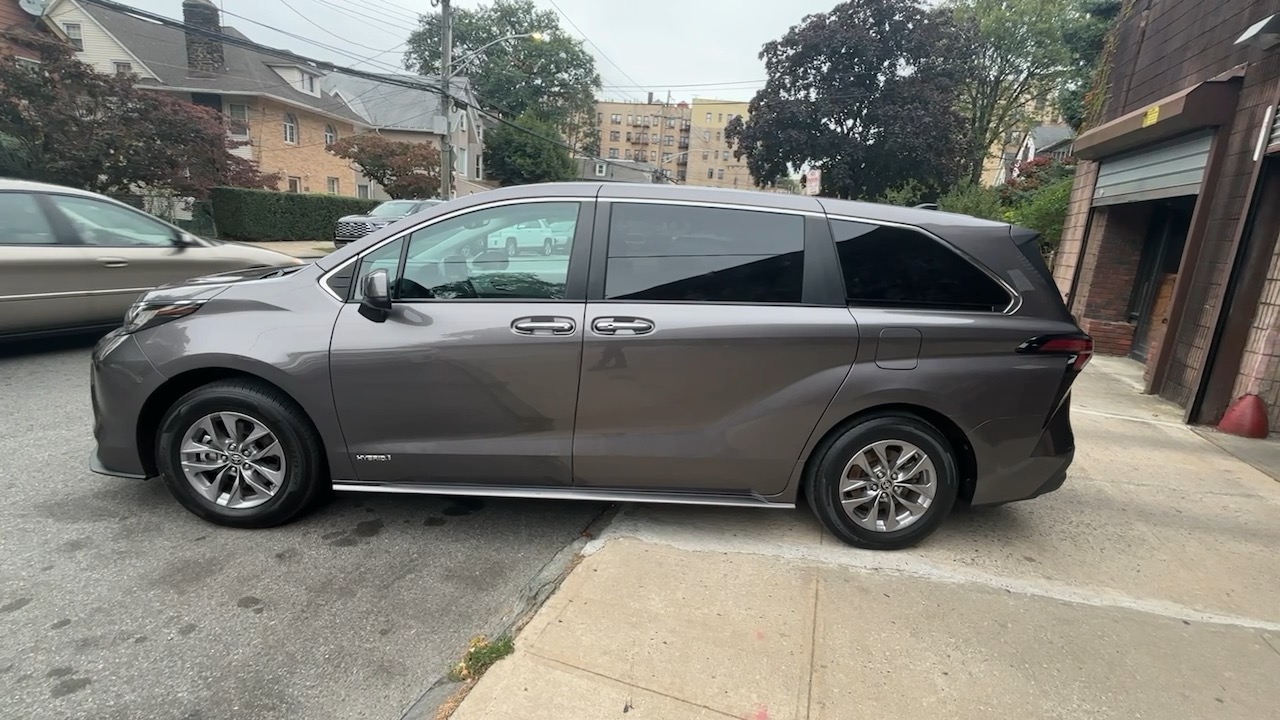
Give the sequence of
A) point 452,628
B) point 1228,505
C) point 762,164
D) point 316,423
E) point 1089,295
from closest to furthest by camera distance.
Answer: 1. point 452,628
2. point 316,423
3. point 1228,505
4. point 1089,295
5. point 762,164

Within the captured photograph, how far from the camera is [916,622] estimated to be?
2.71 metres

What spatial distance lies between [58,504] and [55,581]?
86 centimetres

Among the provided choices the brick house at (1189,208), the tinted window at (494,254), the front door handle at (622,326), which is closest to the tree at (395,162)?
the brick house at (1189,208)

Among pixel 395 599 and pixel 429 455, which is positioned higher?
pixel 429 455

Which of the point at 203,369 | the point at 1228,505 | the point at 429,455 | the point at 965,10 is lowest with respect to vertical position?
the point at 1228,505

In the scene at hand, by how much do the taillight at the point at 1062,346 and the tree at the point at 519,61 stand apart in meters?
60.3

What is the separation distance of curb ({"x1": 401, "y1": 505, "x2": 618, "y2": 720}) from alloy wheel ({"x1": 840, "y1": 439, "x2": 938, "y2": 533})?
1.25 m

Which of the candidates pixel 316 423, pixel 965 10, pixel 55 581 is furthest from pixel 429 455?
pixel 965 10

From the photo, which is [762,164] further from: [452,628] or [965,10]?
[452,628]

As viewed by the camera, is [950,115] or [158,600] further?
[950,115]

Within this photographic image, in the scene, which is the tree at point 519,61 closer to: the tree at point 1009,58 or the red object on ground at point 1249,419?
the tree at point 1009,58

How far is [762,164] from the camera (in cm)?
3178

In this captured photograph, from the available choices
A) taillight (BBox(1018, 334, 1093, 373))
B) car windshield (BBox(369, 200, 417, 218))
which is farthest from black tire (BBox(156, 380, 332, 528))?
car windshield (BBox(369, 200, 417, 218))

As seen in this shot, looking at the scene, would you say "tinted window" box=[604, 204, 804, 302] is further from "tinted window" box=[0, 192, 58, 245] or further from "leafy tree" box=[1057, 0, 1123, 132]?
"leafy tree" box=[1057, 0, 1123, 132]
